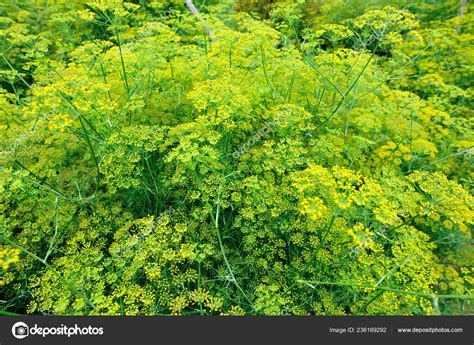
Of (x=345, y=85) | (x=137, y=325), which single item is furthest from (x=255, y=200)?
(x=345, y=85)

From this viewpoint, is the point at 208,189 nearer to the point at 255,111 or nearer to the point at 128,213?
the point at 128,213

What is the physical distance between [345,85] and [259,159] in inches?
71.2

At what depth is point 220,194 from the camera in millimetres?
2848

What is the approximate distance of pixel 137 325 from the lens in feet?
7.14

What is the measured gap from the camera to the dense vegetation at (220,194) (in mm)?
2475

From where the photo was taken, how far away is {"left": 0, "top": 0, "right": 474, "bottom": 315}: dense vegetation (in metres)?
2.47
